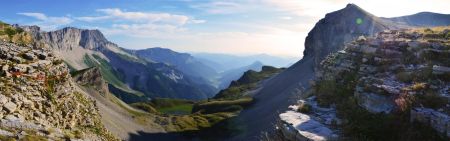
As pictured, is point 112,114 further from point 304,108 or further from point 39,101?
point 304,108

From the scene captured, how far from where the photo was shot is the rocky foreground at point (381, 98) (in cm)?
2281

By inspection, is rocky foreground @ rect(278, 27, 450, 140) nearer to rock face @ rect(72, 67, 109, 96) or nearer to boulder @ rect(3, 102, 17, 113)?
boulder @ rect(3, 102, 17, 113)

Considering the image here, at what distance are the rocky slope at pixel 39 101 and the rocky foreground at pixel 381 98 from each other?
75.4 ft

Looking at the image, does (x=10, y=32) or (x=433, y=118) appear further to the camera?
(x=10, y=32)

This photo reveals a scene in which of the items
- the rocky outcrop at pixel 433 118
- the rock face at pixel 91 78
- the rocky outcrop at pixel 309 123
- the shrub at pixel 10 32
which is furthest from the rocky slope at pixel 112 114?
the rocky outcrop at pixel 433 118

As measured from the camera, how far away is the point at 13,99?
3975 cm

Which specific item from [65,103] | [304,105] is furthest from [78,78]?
[304,105]

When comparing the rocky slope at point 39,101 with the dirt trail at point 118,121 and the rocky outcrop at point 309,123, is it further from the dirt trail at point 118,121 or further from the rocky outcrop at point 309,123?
the dirt trail at point 118,121

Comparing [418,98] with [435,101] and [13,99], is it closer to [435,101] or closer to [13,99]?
[435,101]

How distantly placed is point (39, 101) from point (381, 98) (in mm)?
35546

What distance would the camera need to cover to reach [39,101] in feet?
149

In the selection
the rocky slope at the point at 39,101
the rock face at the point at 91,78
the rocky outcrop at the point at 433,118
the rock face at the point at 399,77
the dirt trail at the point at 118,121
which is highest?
the rock face at the point at 399,77

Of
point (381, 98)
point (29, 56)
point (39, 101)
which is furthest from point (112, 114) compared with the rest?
point (381, 98)

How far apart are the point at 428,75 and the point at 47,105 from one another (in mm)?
38637
